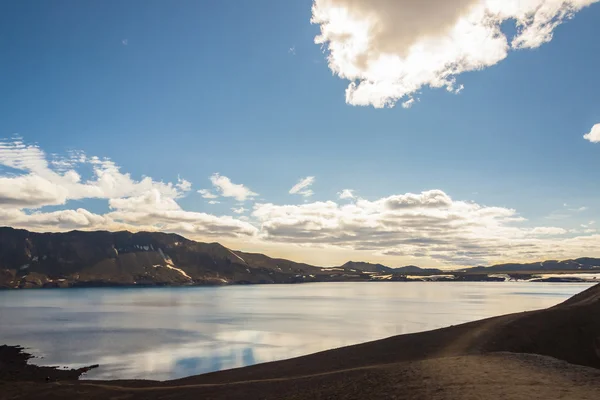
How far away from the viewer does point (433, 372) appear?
27.2m

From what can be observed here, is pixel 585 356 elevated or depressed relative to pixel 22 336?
elevated

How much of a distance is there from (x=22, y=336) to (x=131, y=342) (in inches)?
1241

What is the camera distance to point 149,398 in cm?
3334

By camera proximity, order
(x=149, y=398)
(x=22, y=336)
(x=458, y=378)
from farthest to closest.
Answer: (x=22, y=336) → (x=149, y=398) → (x=458, y=378)

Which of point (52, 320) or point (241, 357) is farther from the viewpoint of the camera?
point (52, 320)

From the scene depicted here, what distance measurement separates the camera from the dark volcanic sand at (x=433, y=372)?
23.5 meters

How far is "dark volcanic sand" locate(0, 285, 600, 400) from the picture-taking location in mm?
23484

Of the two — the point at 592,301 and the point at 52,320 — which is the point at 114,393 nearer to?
the point at 592,301

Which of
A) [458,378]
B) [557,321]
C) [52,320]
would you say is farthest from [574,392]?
[52,320]

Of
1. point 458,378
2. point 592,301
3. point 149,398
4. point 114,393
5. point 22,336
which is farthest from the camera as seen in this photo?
point 22,336

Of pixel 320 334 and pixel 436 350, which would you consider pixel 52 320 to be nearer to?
pixel 320 334

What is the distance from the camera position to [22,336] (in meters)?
92.1

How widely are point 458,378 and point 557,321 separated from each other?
27.9 metres

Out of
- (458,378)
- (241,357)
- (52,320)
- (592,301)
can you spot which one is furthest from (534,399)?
(52,320)
